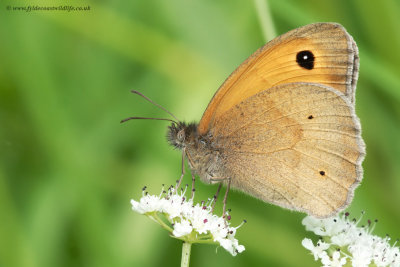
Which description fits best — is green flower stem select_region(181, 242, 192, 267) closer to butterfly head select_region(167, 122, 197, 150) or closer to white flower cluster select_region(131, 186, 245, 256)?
white flower cluster select_region(131, 186, 245, 256)

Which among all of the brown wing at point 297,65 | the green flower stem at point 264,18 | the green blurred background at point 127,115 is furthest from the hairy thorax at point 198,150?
the green flower stem at point 264,18

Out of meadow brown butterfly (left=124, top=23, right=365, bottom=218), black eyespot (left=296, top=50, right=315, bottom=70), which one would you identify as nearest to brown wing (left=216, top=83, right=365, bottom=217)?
meadow brown butterfly (left=124, top=23, right=365, bottom=218)

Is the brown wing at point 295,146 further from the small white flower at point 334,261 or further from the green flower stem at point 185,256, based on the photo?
the green flower stem at point 185,256

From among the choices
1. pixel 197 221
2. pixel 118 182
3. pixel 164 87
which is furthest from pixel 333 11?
pixel 197 221

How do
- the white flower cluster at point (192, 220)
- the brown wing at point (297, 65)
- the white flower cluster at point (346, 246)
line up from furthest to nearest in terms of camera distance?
the brown wing at point (297, 65), the white flower cluster at point (346, 246), the white flower cluster at point (192, 220)

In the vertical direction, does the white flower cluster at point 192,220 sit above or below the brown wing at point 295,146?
below

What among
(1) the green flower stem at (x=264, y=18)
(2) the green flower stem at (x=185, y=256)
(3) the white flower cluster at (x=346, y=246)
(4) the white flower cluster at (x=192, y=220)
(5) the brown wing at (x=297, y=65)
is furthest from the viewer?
(1) the green flower stem at (x=264, y=18)

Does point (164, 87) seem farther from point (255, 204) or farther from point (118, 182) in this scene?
point (255, 204)
